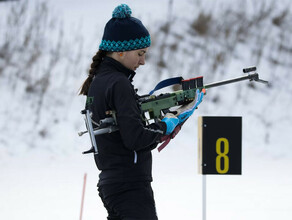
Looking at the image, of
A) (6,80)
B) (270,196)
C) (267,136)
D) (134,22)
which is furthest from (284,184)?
(6,80)

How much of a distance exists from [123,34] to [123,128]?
0.44 metres

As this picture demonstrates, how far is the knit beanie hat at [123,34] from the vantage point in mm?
2637

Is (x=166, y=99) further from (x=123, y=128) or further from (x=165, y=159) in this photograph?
(x=165, y=159)

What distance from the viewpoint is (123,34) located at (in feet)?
8.65

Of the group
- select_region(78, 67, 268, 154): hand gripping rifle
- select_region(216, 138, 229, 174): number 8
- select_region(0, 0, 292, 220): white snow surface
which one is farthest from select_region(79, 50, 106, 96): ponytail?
select_region(0, 0, 292, 220): white snow surface

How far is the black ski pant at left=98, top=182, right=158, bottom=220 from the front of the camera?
8.32 feet

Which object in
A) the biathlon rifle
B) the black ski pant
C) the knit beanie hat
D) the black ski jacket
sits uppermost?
the knit beanie hat

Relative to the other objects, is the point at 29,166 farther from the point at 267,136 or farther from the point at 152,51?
the point at 152,51

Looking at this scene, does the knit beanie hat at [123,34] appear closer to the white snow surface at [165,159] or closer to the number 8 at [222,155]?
the number 8 at [222,155]

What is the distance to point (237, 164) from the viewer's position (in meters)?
4.54

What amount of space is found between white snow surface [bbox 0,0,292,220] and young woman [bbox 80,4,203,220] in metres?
3.17

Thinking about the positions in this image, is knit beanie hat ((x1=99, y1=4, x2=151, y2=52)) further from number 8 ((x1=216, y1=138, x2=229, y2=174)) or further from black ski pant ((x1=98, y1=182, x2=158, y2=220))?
number 8 ((x1=216, y1=138, x2=229, y2=174))

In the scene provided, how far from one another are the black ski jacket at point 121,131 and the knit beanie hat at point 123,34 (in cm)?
Answer: 7

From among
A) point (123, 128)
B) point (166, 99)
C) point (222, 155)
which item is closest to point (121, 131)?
point (123, 128)
